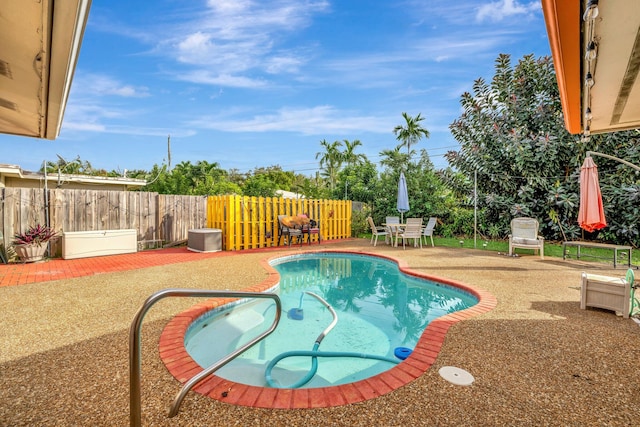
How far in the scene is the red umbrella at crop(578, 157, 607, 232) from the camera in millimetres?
5905

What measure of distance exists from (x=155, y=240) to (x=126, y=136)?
1034 inches

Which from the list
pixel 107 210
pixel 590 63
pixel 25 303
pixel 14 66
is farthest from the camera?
pixel 107 210

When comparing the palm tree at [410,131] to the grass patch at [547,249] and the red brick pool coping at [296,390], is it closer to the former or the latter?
the grass patch at [547,249]

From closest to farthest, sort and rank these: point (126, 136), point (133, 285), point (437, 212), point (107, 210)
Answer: point (133, 285) < point (107, 210) < point (437, 212) < point (126, 136)

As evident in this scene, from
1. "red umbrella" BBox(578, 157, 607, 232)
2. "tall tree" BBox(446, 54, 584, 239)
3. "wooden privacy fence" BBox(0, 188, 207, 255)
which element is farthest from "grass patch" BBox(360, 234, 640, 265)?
"wooden privacy fence" BBox(0, 188, 207, 255)

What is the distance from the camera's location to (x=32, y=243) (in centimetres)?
693

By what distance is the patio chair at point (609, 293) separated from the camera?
3826 millimetres

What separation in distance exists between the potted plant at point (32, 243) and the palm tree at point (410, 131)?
1945 cm

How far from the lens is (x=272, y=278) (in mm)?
5695

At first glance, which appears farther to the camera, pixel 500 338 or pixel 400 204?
pixel 400 204

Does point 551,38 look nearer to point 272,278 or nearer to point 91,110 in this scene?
point 272,278

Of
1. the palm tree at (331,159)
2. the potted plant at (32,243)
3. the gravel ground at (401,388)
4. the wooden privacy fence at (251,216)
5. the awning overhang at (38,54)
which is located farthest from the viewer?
the palm tree at (331,159)

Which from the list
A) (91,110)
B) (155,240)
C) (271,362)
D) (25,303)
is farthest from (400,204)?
(91,110)

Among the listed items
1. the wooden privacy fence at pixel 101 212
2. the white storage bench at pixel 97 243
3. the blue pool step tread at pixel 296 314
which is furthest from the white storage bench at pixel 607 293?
the wooden privacy fence at pixel 101 212
